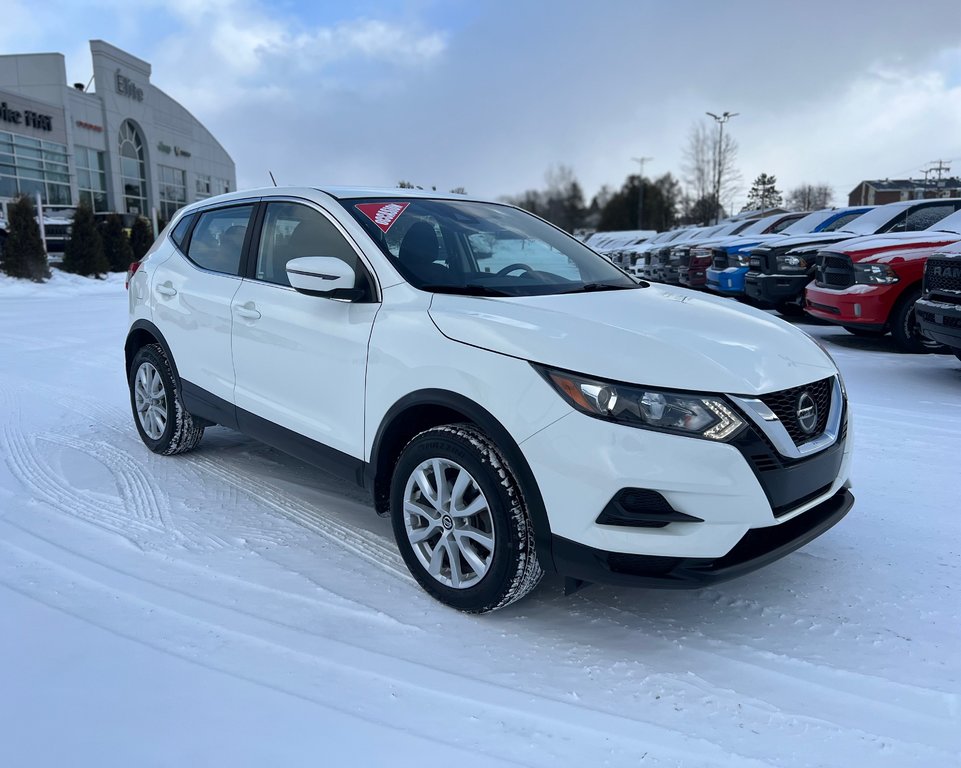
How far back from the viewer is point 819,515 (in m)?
2.87

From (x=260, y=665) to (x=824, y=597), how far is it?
2.26m

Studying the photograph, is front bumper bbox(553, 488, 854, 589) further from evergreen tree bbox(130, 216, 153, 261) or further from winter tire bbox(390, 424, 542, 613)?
evergreen tree bbox(130, 216, 153, 261)

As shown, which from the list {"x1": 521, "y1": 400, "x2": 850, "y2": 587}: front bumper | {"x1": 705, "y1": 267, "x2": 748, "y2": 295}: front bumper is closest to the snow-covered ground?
{"x1": 521, "y1": 400, "x2": 850, "y2": 587}: front bumper

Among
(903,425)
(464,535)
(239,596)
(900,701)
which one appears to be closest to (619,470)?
(464,535)

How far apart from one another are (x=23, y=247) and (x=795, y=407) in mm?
21397

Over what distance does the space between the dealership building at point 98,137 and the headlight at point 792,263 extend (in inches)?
1154

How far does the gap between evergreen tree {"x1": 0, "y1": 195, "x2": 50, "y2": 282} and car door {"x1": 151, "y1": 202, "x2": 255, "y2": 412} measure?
57.6ft

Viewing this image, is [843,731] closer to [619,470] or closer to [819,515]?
[819,515]

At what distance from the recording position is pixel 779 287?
406 inches

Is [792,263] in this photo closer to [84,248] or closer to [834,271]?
[834,271]

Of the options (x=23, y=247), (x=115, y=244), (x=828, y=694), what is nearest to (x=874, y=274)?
(x=828, y=694)

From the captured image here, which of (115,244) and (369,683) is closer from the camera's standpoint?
(369,683)

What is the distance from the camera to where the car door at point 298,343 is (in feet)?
10.9

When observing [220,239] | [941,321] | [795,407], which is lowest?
[941,321]
